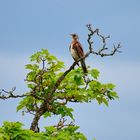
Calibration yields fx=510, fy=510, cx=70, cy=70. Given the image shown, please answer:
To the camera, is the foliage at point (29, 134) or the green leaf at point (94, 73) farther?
the green leaf at point (94, 73)

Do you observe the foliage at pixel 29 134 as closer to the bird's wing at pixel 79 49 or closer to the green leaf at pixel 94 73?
the green leaf at pixel 94 73

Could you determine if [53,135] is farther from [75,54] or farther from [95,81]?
[75,54]

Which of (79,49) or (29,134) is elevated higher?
(79,49)

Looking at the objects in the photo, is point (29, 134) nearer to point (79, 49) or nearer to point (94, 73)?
point (94, 73)

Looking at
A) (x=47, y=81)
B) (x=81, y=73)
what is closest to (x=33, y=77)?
(x=47, y=81)

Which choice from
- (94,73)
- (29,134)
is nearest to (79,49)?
(94,73)

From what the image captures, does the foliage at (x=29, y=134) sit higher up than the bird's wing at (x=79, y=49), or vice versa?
the bird's wing at (x=79, y=49)

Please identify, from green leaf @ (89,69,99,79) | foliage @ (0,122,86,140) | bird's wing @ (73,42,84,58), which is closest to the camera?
foliage @ (0,122,86,140)

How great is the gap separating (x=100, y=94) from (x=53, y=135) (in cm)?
342

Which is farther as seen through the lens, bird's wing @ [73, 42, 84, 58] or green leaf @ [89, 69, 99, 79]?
bird's wing @ [73, 42, 84, 58]

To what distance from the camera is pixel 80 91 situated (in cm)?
2241

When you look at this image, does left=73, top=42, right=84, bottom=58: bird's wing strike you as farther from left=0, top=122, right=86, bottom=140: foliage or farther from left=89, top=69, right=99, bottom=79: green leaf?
left=0, top=122, right=86, bottom=140: foliage

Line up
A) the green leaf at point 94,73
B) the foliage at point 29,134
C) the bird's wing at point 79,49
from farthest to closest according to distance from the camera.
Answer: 1. the bird's wing at point 79,49
2. the green leaf at point 94,73
3. the foliage at point 29,134

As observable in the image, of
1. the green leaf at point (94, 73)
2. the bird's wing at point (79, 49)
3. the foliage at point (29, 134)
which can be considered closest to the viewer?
the foliage at point (29, 134)
